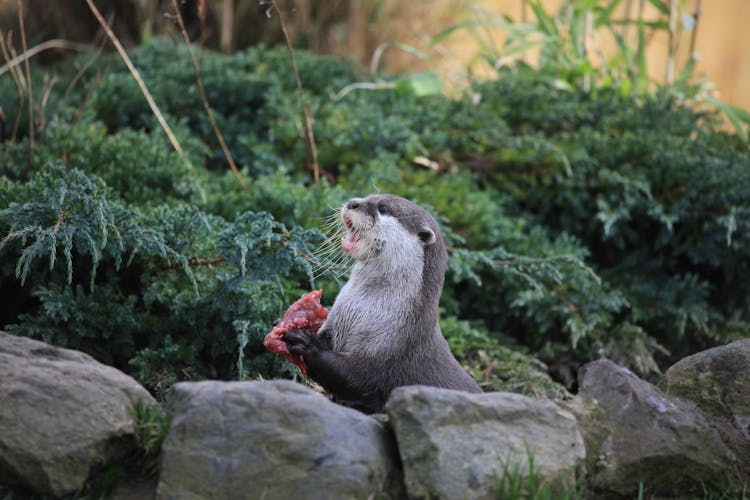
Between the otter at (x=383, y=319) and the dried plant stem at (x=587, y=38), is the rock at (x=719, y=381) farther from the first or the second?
the dried plant stem at (x=587, y=38)

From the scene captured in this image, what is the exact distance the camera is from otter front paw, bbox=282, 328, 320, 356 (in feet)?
A: 10.8

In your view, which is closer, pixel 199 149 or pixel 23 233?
pixel 23 233

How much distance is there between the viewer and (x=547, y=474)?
2779 mm

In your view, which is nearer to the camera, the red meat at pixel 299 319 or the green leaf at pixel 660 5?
the red meat at pixel 299 319

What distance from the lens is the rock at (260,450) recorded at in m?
2.63

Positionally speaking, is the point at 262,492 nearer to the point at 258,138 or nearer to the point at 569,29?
the point at 258,138

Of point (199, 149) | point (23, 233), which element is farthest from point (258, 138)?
point (23, 233)

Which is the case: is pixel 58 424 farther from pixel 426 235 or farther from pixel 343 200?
pixel 343 200

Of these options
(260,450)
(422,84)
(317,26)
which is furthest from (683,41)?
(260,450)

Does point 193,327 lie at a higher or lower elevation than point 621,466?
lower

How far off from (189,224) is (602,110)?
4.06 metres

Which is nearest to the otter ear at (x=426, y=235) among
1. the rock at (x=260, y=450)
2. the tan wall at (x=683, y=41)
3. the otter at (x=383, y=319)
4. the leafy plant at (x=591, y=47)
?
the otter at (x=383, y=319)

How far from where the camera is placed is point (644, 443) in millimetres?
3025

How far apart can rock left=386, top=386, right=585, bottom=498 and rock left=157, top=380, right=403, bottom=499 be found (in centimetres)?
12
